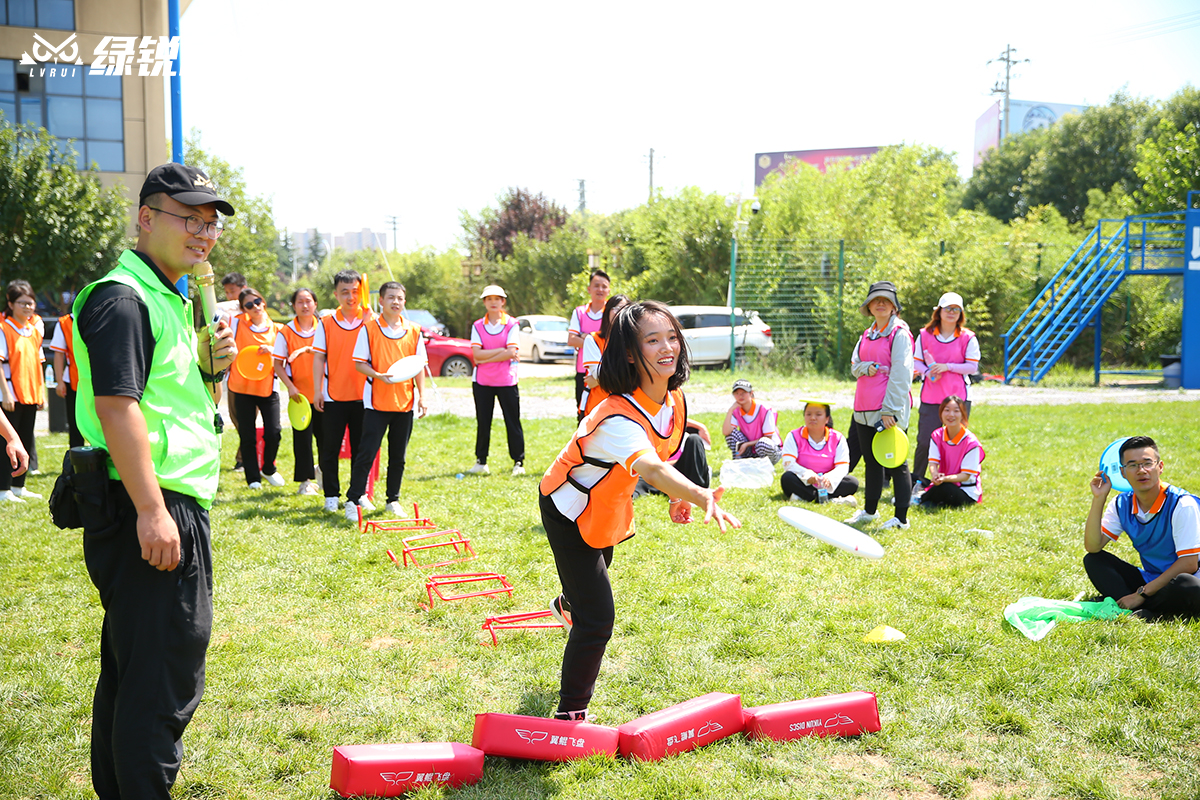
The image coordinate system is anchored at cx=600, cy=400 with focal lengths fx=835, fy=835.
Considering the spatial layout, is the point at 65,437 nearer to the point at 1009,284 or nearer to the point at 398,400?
the point at 398,400

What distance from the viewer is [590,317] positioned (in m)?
9.20

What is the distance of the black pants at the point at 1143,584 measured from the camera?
4.77 m

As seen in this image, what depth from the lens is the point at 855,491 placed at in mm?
8367

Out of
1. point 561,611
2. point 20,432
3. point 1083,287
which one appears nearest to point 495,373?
point 20,432

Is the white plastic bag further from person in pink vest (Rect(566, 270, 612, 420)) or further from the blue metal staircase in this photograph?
the blue metal staircase

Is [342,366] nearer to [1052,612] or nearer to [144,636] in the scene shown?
[144,636]

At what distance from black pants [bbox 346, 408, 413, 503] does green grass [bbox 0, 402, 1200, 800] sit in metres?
0.50

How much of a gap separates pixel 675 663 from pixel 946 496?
4.61 meters

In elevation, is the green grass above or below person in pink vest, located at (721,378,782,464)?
below

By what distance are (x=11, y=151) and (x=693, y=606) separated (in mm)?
20119

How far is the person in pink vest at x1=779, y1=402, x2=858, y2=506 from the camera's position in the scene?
8.27 meters

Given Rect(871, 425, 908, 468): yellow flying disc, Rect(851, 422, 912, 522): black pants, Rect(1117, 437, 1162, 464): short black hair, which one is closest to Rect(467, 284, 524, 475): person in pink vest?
Rect(851, 422, 912, 522): black pants

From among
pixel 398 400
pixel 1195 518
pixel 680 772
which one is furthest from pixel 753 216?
pixel 680 772

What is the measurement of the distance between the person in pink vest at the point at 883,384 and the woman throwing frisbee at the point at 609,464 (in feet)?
12.1
